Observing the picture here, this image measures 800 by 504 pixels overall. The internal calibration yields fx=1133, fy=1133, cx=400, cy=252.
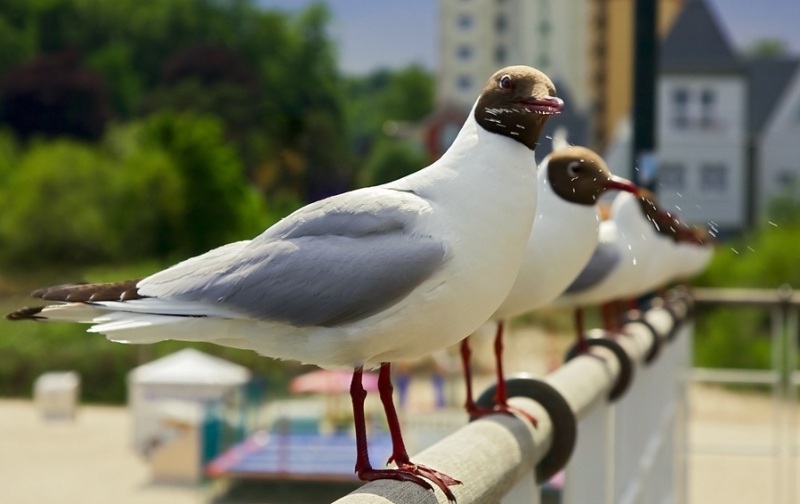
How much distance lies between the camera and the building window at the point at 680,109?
23.1 metres

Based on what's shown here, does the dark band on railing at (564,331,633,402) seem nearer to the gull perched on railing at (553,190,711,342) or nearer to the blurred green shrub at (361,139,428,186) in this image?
the gull perched on railing at (553,190,711,342)

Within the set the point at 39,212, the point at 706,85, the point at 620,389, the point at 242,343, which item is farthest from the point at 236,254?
the point at 706,85

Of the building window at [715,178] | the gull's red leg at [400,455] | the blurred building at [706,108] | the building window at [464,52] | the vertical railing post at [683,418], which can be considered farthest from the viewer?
the building window at [464,52]

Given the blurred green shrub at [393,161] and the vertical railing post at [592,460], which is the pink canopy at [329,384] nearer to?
the vertical railing post at [592,460]

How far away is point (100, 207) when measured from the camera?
24.5 metres

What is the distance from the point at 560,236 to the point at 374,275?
28.2 inches

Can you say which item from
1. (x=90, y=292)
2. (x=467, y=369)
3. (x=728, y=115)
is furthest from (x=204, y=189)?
(x=90, y=292)

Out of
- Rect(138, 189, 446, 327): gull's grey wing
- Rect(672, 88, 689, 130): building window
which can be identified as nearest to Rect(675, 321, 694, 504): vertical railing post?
Rect(138, 189, 446, 327): gull's grey wing

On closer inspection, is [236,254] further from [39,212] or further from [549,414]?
[39,212]

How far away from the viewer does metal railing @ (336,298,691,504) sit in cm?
146

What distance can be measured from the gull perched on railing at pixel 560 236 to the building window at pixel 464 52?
166 ft

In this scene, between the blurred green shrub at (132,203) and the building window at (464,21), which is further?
the building window at (464,21)

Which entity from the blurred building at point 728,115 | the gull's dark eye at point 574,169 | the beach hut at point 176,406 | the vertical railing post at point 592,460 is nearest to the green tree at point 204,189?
the blurred building at point 728,115

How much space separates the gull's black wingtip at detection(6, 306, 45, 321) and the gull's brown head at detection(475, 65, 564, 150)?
2.08ft
